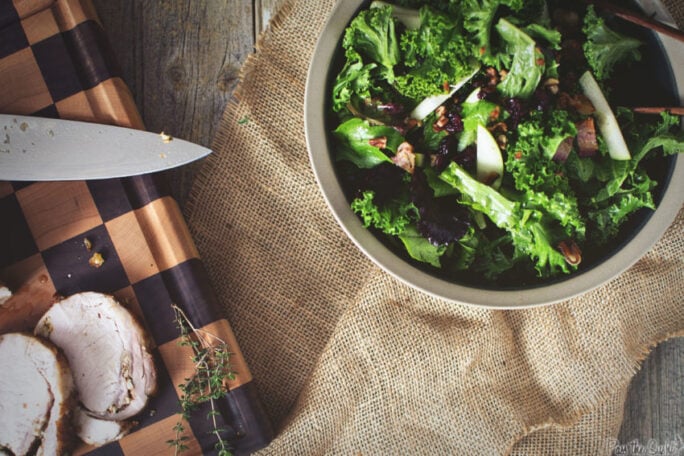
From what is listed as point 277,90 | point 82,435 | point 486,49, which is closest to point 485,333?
point 486,49

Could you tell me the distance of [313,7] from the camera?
1.72m

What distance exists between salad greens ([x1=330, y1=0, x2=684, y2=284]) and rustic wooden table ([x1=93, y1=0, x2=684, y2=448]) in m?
0.50

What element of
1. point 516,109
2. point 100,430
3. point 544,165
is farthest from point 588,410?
point 100,430

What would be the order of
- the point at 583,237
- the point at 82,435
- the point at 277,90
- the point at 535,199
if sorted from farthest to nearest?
the point at 277,90
the point at 82,435
the point at 583,237
the point at 535,199

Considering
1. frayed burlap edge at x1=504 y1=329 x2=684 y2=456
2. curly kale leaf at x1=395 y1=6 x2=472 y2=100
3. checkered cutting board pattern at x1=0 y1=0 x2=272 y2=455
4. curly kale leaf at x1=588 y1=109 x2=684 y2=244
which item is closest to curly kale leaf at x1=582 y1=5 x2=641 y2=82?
curly kale leaf at x1=588 y1=109 x2=684 y2=244

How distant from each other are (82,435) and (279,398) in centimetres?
58

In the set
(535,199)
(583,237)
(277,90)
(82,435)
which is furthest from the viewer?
(277,90)

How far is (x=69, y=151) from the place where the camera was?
62.2 inches

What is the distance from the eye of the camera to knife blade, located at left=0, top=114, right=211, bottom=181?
1.57 meters

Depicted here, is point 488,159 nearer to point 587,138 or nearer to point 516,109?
point 516,109

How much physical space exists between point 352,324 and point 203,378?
0.47 m

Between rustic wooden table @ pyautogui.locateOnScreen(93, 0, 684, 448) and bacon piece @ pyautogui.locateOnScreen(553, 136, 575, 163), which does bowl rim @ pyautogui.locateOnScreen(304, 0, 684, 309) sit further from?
rustic wooden table @ pyautogui.locateOnScreen(93, 0, 684, 448)

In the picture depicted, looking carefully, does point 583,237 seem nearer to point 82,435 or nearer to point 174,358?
point 174,358

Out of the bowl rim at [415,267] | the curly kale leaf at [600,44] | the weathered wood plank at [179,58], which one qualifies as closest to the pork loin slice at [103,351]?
the weathered wood plank at [179,58]
